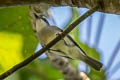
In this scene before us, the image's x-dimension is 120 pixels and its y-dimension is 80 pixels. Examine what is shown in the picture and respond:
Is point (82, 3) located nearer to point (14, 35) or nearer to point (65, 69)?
point (65, 69)

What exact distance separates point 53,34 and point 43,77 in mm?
444

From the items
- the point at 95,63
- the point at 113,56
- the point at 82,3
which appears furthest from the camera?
the point at 113,56

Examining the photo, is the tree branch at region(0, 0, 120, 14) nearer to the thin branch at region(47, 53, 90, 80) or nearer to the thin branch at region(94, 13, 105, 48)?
the thin branch at region(47, 53, 90, 80)

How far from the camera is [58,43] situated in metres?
1.04

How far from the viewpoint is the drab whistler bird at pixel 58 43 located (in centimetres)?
103

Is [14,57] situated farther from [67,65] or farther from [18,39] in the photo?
[67,65]

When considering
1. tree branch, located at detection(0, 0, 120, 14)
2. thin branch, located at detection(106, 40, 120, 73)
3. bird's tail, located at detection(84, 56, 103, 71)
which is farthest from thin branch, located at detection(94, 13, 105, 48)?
tree branch, located at detection(0, 0, 120, 14)

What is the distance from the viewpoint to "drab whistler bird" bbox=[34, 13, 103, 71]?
40.6 inches

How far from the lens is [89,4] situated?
2.68ft

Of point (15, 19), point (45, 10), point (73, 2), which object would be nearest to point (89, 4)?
point (73, 2)

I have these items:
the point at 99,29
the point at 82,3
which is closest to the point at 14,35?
the point at 99,29

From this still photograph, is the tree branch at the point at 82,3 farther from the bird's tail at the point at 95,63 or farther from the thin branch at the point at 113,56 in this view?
the thin branch at the point at 113,56

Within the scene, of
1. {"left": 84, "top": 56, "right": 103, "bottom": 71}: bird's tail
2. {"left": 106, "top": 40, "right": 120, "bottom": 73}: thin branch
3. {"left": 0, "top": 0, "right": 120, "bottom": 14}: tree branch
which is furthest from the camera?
{"left": 106, "top": 40, "right": 120, "bottom": 73}: thin branch

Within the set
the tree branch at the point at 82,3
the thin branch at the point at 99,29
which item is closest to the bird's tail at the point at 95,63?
the tree branch at the point at 82,3
